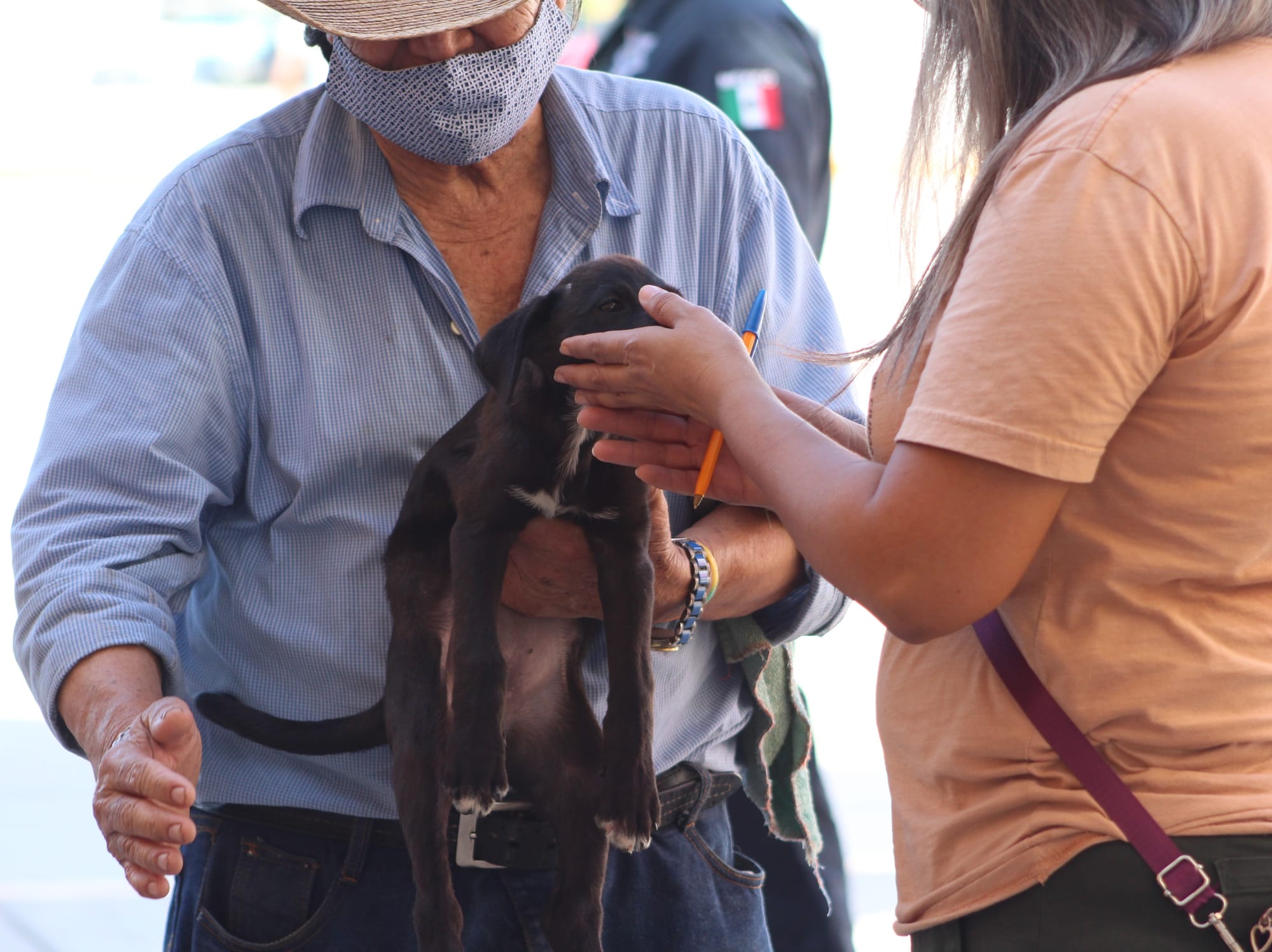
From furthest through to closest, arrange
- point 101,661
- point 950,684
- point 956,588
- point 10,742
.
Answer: point 10,742 < point 101,661 < point 950,684 < point 956,588

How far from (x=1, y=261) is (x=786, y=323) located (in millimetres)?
9169

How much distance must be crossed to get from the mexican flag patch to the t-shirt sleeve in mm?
2046

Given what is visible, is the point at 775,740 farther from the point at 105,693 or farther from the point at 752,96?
the point at 752,96

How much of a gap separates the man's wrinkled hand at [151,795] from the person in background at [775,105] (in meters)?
1.70

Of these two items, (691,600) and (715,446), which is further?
(691,600)

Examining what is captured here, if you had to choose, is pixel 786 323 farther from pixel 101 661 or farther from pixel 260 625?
pixel 101 661

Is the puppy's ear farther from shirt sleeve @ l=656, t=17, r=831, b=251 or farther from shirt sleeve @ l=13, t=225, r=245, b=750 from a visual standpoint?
shirt sleeve @ l=656, t=17, r=831, b=251

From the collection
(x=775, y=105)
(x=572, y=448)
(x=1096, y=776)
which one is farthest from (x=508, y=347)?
(x=775, y=105)

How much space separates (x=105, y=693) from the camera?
1519 mm

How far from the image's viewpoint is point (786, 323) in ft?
6.42

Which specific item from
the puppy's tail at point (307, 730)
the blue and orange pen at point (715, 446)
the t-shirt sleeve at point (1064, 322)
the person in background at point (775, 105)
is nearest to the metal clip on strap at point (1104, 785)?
the t-shirt sleeve at point (1064, 322)

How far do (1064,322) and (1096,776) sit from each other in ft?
1.49

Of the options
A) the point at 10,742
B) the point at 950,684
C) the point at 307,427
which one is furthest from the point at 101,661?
the point at 10,742

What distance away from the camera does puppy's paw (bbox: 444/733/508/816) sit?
154 centimetres
